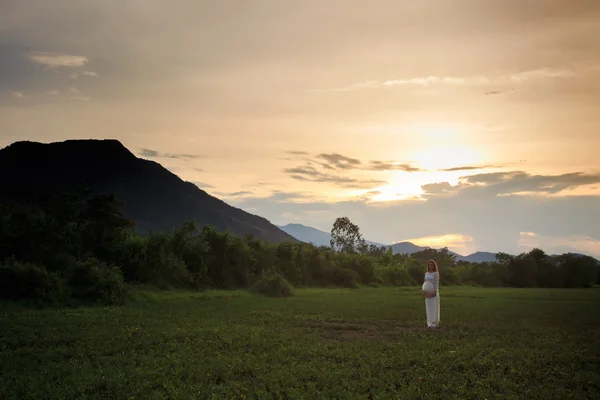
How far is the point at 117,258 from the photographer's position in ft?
127

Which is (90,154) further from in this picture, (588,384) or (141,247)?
(588,384)

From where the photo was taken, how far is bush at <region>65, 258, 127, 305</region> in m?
31.0

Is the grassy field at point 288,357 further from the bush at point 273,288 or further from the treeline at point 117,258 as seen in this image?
the bush at point 273,288

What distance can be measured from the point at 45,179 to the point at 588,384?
144 metres

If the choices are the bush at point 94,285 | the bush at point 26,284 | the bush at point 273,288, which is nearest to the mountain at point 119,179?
the bush at point 273,288

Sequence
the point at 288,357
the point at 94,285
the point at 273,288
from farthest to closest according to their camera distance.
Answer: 1. the point at 273,288
2. the point at 94,285
3. the point at 288,357

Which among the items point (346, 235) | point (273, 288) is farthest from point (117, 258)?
point (346, 235)

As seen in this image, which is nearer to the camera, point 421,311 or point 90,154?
point 421,311

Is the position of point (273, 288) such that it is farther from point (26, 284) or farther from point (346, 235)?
point (346, 235)

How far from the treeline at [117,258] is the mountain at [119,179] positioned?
→ 267 feet

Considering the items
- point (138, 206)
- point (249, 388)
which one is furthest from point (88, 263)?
point (138, 206)

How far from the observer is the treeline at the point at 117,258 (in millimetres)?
30812

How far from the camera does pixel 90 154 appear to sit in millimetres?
151500

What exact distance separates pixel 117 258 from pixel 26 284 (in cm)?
1011
